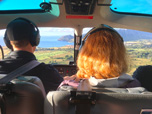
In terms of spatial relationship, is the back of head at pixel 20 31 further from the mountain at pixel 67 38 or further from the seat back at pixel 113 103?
the mountain at pixel 67 38

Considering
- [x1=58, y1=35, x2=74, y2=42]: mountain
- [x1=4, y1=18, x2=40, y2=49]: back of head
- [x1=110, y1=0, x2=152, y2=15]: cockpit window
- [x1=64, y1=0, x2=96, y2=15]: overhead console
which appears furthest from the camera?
[x1=58, y1=35, x2=74, y2=42]: mountain

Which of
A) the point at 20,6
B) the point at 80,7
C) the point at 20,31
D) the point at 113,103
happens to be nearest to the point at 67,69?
the point at 80,7

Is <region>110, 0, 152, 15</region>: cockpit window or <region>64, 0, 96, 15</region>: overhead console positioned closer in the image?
<region>64, 0, 96, 15</region>: overhead console

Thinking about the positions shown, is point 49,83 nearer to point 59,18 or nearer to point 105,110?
point 105,110

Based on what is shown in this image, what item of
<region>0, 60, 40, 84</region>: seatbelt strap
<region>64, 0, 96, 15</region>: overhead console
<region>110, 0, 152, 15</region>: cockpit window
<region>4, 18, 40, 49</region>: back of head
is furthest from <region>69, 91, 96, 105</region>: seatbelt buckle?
<region>110, 0, 152, 15</region>: cockpit window

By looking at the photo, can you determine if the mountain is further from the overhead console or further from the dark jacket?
the dark jacket

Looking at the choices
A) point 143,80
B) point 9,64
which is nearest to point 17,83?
point 9,64

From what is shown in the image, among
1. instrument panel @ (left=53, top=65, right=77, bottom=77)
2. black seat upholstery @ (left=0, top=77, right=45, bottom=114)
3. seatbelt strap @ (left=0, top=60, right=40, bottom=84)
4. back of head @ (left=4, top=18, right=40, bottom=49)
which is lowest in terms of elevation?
instrument panel @ (left=53, top=65, right=77, bottom=77)
